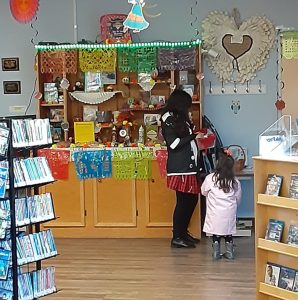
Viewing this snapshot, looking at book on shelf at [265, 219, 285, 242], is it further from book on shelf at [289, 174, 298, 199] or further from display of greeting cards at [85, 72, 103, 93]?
display of greeting cards at [85, 72, 103, 93]

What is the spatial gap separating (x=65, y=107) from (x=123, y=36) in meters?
0.97

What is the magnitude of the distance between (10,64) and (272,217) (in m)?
4.29

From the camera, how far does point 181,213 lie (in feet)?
21.1

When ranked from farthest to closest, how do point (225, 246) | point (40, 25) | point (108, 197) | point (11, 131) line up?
1. point (40, 25)
2. point (108, 197)
3. point (225, 246)
4. point (11, 131)

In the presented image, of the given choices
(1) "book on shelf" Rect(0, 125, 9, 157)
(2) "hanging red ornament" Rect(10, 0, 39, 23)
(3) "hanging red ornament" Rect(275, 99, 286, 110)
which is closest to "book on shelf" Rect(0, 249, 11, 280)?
(1) "book on shelf" Rect(0, 125, 9, 157)

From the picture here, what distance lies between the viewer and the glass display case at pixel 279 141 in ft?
14.0

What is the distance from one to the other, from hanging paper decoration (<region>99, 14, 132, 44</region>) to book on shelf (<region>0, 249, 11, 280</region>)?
3479 mm

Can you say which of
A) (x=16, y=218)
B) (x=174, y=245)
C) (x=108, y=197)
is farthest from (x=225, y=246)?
(x=16, y=218)

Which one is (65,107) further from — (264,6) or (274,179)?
(274,179)

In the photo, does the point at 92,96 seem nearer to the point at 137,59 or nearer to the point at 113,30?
the point at 137,59

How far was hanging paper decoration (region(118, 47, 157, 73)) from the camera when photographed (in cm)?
693

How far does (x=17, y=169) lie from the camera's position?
4.11 meters

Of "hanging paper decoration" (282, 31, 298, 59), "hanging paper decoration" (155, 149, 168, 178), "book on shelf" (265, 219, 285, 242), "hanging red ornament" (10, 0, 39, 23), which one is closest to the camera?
"book on shelf" (265, 219, 285, 242)

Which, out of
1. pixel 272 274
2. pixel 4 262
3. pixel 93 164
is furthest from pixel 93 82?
pixel 272 274
